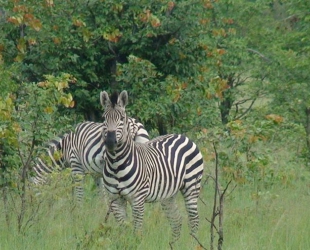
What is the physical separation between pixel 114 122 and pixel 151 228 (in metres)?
1.27

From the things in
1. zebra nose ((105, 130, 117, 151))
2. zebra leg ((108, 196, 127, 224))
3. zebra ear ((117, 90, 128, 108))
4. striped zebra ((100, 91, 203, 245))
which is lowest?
zebra leg ((108, 196, 127, 224))

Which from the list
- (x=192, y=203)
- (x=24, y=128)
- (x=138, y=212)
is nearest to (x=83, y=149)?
(x=192, y=203)

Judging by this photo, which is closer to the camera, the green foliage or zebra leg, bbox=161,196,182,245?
the green foliage

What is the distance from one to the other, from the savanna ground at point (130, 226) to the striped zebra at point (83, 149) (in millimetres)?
983

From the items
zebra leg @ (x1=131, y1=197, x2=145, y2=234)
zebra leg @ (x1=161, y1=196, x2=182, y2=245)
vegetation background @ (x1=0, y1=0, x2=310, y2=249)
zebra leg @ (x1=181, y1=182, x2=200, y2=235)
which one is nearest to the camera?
vegetation background @ (x1=0, y1=0, x2=310, y2=249)

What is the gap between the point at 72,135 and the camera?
1298cm

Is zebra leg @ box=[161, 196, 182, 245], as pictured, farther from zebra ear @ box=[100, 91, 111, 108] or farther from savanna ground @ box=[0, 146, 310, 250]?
zebra ear @ box=[100, 91, 111, 108]

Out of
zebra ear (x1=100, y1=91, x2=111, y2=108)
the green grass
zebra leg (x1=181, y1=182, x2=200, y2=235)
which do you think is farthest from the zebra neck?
zebra leg (x1=181, y1=182, x2=200, y2=235)

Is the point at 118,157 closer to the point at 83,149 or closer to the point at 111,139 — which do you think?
the point at 111,139

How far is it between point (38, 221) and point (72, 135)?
4.19 meters

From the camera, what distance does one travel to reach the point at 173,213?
10.3m

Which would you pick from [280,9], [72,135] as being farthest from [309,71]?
[280,9]

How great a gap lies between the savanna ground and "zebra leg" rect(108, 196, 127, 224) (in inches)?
3.6

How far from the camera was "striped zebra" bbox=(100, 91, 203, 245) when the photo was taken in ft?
32.0
